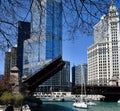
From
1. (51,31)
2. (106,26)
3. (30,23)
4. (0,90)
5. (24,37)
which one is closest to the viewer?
(106,26)

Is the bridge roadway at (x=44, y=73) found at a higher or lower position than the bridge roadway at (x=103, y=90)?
higher

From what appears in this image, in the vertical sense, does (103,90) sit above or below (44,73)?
below

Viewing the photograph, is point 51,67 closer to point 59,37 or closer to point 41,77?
point 41,77

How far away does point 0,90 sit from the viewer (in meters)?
39.0

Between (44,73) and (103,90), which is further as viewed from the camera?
(103,90)

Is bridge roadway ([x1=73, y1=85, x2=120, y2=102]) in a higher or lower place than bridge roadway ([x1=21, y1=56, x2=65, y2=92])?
lower

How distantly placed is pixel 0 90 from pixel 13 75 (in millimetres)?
3725

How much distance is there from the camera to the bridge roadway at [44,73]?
38.6 meters

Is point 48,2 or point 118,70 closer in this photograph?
point 48,2

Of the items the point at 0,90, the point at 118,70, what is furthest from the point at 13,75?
the point at 118,70

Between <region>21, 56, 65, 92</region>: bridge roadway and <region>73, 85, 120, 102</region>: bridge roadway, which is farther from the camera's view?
<region>73, 85, 120, 102</region>: bridge roadway

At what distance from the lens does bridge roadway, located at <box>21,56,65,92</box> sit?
38581mm

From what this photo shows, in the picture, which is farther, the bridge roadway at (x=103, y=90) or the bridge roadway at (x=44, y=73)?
the bridge roadway at (x=103, y=90)

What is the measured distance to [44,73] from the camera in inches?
1615
